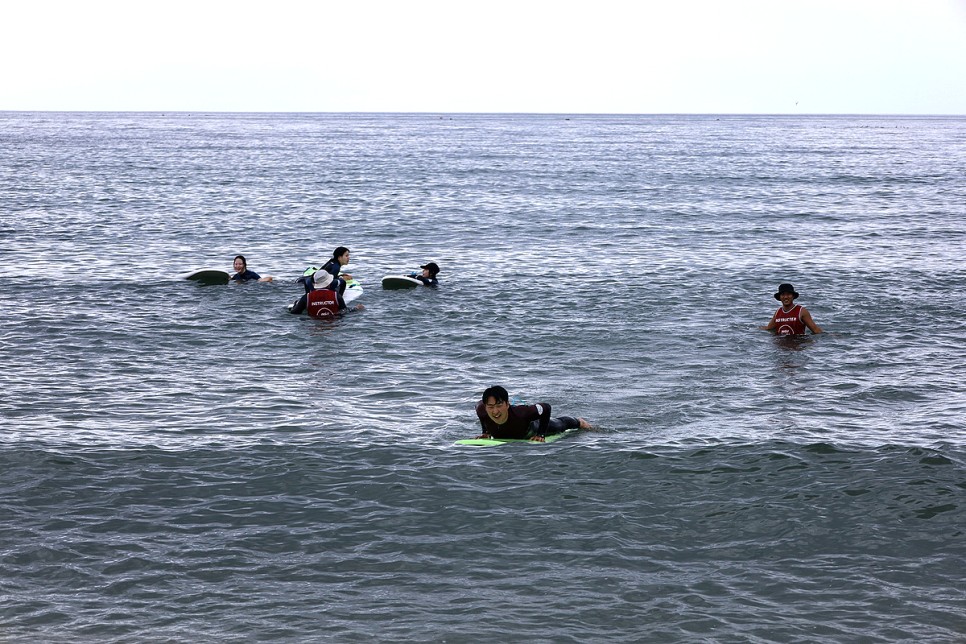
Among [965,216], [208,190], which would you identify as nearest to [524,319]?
[965,216]

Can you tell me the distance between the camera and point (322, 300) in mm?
21875

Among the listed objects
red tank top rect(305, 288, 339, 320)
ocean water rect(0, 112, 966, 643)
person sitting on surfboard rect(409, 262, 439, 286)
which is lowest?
ocean water rect(0, 112, 966, 643)

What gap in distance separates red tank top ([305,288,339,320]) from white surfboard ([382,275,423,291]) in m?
3.71

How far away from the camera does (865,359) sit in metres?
18.2

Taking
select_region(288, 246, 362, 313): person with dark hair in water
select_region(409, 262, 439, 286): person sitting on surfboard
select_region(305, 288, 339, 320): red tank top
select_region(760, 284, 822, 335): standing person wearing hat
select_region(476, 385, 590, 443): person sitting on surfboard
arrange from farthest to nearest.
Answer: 1. select_region(409, 262, 439, 286): person sitting on surfboard
2. select_region(288, 246, 362, 313): person with dark hair in water
3. select_region(305, 288, 339, 320): red tank top
4. select_region(760, 284, 822, 335): standing person wearing hat
5. select_region(476, 385, 590, 443): person sitting on surfboard

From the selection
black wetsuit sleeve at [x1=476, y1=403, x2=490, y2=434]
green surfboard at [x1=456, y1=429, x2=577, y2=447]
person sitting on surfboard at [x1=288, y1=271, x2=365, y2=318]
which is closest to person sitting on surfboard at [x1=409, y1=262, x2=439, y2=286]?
person sitting on surfboard at [x1=288, y1=271, x2=365, y2=318]

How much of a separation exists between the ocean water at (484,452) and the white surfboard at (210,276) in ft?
1.77

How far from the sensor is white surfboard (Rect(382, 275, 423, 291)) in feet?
83.9

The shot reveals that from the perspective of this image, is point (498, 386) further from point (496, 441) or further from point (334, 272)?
point (334, 272)

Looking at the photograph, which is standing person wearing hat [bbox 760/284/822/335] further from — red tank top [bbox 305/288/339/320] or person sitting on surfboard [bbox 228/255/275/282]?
person sitting on surfboard [bbox 228/255/275/282]

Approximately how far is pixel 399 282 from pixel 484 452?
1292 centimetres

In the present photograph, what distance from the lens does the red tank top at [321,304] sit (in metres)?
21.9

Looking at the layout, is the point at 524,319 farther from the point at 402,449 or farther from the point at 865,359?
the point at 402,449

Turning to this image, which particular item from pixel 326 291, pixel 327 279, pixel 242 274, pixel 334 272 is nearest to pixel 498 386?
pixel 326 291
